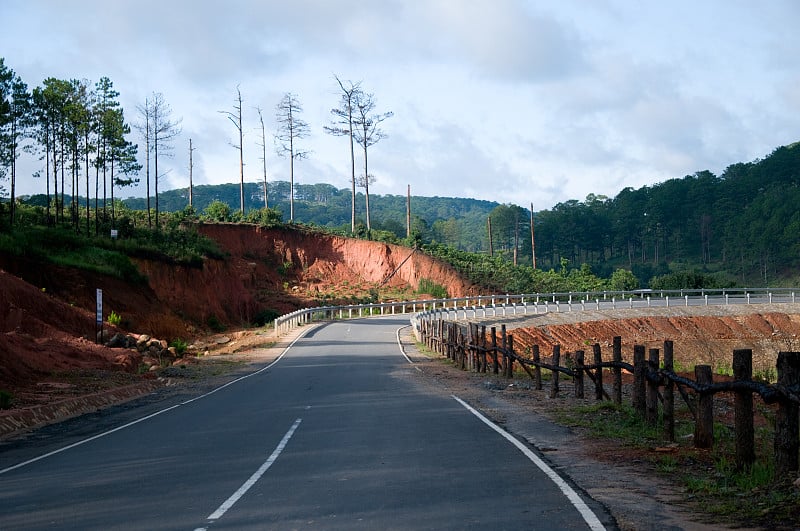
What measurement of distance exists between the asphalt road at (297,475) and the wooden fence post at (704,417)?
2426 millimetres

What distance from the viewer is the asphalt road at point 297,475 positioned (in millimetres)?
7996

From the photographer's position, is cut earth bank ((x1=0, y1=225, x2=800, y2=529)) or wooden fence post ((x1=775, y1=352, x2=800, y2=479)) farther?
cut earth bank ((x1=0, y1=225, x2=800, y2=529))

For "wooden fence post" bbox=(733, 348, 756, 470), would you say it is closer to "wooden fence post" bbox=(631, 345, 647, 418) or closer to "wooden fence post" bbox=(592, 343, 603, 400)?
"wooden fence post" bbox=(631, 345, 647, 418)

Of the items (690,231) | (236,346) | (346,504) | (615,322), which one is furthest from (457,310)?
(690,231)

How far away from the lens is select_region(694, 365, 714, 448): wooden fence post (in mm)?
10992

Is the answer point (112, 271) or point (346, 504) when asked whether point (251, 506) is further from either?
point (112, 271)

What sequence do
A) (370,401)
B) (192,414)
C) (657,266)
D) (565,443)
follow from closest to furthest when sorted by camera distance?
(565,443), (192,414), (370,401), (657,266)

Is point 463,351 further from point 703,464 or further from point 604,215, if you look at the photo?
point 604,215

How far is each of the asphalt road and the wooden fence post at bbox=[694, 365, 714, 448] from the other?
2.43m

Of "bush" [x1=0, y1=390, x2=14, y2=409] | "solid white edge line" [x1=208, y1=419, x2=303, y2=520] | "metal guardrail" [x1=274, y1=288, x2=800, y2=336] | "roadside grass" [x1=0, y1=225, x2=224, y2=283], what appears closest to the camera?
"solid white edge line" [x1=208, y1=419, x2=303, y2=520]

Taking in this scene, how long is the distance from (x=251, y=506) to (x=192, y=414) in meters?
9.23

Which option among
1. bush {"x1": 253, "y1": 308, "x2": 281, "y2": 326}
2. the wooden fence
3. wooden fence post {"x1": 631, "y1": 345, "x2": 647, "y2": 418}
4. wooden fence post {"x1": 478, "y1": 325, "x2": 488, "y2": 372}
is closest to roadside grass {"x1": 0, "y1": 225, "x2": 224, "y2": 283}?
bush {"x1": 253, "y1": 308, "x2": 281, "y2": 326}

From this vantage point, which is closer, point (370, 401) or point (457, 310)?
point (370, 401)

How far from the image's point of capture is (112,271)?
152ft
